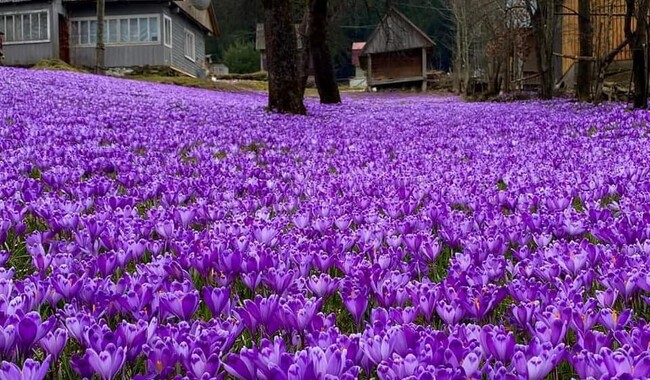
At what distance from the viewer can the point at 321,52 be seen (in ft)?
70.1

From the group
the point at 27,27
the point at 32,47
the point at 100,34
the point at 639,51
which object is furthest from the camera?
the point at 27,27

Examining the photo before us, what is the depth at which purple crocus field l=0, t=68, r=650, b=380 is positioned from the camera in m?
1.42

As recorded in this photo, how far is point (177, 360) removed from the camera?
1464 millimetres

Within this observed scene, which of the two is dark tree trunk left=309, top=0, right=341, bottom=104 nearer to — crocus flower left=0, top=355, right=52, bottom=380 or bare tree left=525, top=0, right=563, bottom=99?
bare tree left=525, top=0, right=563, bottom=99

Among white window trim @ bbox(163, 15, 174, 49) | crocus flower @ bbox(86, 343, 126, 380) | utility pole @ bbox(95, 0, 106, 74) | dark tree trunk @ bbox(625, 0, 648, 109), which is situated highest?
white window trim @ bbox(163, 15, 174, 49)

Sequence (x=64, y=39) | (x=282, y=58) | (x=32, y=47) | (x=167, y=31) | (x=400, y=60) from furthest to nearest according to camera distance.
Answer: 1. (x=400, y=60)
2. (x=167, y=31)
3. (x=64, y=39)
4. (x=32, y=47)
5. (x=282, y=58)

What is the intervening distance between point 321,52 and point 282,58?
819 cm

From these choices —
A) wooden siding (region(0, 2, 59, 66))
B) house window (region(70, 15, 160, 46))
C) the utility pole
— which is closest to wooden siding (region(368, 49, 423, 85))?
house window (region(70, 15, 160, 46))

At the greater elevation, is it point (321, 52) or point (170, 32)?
point (170, 32)

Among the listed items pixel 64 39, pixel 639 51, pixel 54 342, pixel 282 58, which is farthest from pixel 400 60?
pixel 54 342

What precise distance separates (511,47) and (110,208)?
28207 millimetres

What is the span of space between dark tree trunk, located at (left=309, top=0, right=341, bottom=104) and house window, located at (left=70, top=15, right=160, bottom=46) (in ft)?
66.1

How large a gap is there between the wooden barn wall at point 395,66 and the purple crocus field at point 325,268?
47.8m

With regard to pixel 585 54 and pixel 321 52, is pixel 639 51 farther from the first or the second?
pixel 321 52
